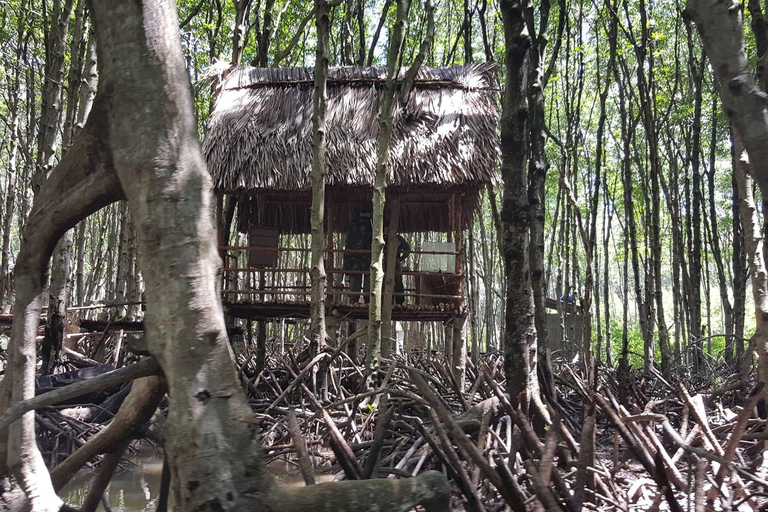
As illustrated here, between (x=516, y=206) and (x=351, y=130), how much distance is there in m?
6.17

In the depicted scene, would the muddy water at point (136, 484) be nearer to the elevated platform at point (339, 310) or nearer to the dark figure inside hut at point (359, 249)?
the elevated platform at point (339, 310)

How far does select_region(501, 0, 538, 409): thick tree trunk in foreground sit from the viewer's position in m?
3.17

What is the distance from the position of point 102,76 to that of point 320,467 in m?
3.40

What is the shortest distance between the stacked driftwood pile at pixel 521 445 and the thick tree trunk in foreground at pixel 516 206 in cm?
26

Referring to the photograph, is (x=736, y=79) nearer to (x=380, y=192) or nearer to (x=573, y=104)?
(x=380, y=192)

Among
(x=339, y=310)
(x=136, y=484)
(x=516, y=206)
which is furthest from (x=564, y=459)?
(x=339, y=310)

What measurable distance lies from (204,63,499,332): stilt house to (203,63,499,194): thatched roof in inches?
0.6

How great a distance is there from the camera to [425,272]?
8484 mm

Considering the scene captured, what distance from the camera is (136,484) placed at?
14.2 ft

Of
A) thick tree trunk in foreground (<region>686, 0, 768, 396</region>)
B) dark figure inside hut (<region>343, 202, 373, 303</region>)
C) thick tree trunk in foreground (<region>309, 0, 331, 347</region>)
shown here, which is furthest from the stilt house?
thick tree trunk in foreground (<region>686, 0, 768, 396</region>)

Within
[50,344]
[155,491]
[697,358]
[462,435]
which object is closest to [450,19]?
[697,358]

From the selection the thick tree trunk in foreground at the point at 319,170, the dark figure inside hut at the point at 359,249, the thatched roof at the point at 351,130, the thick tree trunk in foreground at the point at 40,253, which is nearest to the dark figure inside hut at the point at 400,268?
the dark figure inside hut at the point at 359,249

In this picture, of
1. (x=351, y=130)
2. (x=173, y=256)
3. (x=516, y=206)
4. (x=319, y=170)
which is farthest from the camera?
(x=351, y=130)

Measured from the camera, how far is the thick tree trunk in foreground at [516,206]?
317 centimetres
